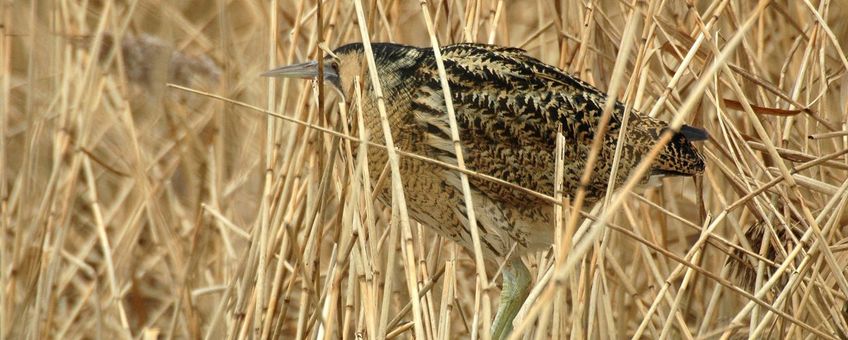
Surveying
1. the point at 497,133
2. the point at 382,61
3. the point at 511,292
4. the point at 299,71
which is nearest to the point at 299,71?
the point at 299,71

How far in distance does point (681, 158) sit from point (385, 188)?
1.79 feet

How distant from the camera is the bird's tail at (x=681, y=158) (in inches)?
77.5

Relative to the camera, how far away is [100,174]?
3490 millimetres

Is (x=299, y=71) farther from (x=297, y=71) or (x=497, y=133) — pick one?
(x=497, y=133)

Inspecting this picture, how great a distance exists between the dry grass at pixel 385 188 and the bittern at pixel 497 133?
7cm

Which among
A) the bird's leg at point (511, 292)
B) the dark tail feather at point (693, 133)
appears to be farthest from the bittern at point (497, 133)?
the bird's leg at point (511, 292)

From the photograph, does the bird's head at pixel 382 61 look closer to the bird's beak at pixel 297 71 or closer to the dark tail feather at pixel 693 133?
the bird's beak at pixel 297 71

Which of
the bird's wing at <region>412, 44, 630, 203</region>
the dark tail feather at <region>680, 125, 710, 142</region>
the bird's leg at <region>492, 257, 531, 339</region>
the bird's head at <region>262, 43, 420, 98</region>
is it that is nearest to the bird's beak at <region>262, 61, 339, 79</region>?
the bird's head at <region>262, 43, 420, 98</region>

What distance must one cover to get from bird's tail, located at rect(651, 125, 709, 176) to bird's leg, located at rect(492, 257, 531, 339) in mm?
356

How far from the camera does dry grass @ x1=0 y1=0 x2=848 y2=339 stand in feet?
5.55

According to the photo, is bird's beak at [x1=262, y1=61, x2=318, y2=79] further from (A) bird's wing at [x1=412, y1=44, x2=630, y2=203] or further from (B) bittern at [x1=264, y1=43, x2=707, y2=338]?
(A) bird's wing at [x1=412, y1=44, x2=630, y2=203]

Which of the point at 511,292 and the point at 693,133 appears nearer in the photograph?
the point at 693,133

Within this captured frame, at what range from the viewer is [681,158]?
199 centimetres

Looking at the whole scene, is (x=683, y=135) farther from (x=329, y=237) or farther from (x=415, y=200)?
(x=329, y=237)
